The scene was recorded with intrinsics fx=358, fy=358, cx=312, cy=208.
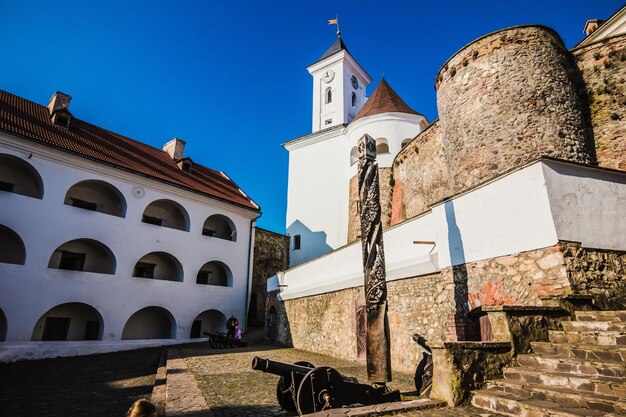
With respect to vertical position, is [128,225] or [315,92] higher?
[315,92]

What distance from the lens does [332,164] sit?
24.3 metres

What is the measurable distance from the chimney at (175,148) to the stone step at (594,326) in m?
21.8

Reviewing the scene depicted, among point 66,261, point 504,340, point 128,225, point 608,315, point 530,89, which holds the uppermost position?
point 530,89

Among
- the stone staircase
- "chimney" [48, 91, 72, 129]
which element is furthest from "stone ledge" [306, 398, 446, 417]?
"chimney" [48, 91, 72, 129]

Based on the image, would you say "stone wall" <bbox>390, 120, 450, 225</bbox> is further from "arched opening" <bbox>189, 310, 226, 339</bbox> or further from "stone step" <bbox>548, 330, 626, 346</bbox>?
"arched opening" <bbox>189, 310, 226, 339</bbox>

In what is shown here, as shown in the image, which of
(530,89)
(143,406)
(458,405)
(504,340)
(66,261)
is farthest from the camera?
(66,261)

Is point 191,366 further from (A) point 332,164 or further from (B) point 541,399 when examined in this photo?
(A) point 332,164

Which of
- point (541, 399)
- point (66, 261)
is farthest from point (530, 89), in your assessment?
point (66, 261)

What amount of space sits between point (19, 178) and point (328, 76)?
23652 mm

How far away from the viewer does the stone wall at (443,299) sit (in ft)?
17.7

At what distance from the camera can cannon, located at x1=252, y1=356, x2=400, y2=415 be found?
4328mm

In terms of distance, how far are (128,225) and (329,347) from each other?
11.2 m

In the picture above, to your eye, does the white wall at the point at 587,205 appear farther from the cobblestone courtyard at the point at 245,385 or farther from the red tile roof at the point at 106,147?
the red tile roof at the point at 106,147

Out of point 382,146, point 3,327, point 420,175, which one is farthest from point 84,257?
point 382,146
